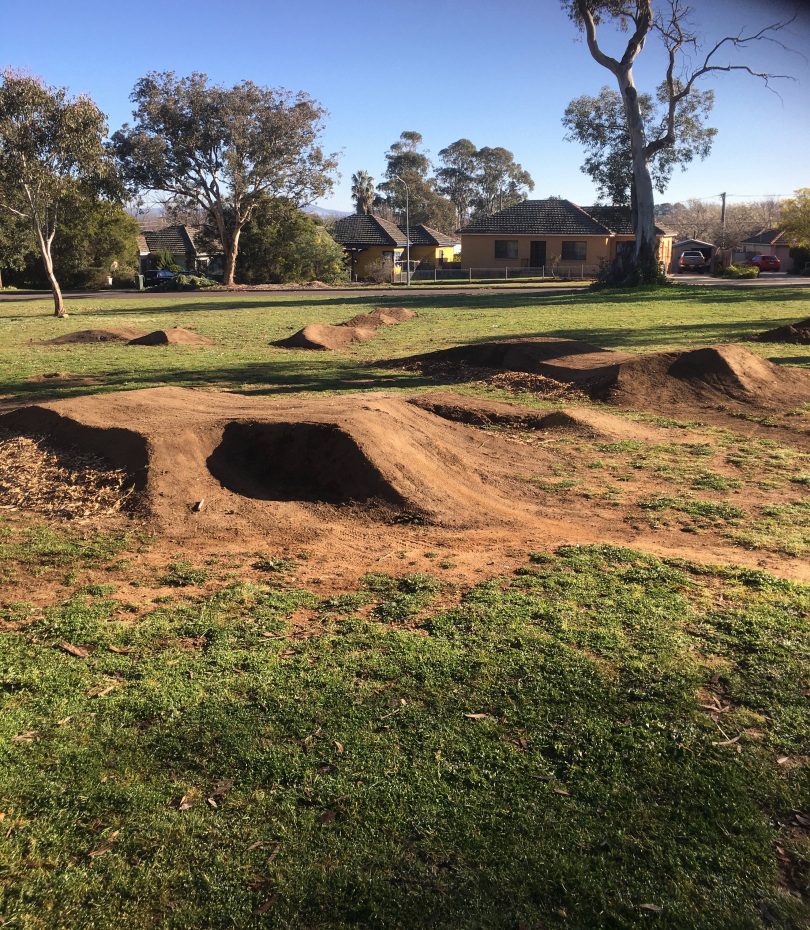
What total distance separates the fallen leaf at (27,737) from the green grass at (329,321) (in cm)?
934

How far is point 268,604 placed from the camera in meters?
5.14

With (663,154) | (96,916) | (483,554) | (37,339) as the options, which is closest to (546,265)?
(663,154)

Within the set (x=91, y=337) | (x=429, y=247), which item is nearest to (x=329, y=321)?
(x=91, y=337)

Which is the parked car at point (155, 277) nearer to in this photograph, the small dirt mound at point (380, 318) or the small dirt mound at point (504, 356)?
the small dirt mound at point (380, 318)

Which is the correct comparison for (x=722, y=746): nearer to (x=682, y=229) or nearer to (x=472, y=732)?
(x=472, y=732)

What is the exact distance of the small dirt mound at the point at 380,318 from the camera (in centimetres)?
2266

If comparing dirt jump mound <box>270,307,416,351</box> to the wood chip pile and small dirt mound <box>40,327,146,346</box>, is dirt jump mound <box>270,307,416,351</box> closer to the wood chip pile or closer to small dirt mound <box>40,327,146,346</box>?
small dirt mound <box>40,327,146,346</box>

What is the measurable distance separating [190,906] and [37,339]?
21.2 metres

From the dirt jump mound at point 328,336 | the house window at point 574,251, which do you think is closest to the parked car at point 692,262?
the house window at point 574,251

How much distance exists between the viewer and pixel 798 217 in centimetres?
3709

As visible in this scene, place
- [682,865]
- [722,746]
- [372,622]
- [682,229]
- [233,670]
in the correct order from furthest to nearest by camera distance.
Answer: [682,229], [372,622], [233,670], [722,746], [682,865]

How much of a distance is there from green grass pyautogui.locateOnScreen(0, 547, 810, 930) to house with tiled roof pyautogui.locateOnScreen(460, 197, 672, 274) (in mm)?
57492

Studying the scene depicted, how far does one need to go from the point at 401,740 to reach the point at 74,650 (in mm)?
2018

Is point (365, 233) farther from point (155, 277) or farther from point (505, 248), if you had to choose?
point (155, 277)
